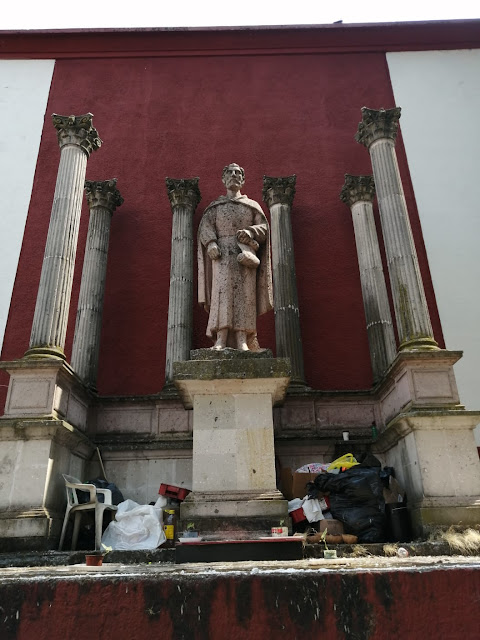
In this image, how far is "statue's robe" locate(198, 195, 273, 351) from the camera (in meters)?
6.81

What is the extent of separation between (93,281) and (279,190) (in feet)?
14.4

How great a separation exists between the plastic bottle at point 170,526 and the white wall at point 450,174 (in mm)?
6335

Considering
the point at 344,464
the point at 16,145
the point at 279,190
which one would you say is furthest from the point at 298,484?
the point at 16,145

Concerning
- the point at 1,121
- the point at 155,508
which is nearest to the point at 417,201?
the point at 155,508

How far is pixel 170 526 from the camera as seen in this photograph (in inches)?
250

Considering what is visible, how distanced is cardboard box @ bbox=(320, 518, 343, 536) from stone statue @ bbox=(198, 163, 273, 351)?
7.44 feet

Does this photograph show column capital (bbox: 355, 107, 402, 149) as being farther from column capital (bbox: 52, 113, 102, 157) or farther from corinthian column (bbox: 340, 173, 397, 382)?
column capital (bbox: 52, 113, 102, 157)

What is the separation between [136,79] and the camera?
14094 mm

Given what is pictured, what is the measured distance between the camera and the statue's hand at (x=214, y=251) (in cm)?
691

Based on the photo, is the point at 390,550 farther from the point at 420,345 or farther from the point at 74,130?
the point at 74,130

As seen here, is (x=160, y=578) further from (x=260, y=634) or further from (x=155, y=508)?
(x=155, y=508)

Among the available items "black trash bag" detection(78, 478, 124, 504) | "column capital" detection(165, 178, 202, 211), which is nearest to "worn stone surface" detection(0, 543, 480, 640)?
"black trash bag" detection(78, 478, 124, 504)

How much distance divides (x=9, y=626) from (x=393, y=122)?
9731mm

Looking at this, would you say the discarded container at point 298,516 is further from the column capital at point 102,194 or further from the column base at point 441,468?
the column capital at point 102,194
